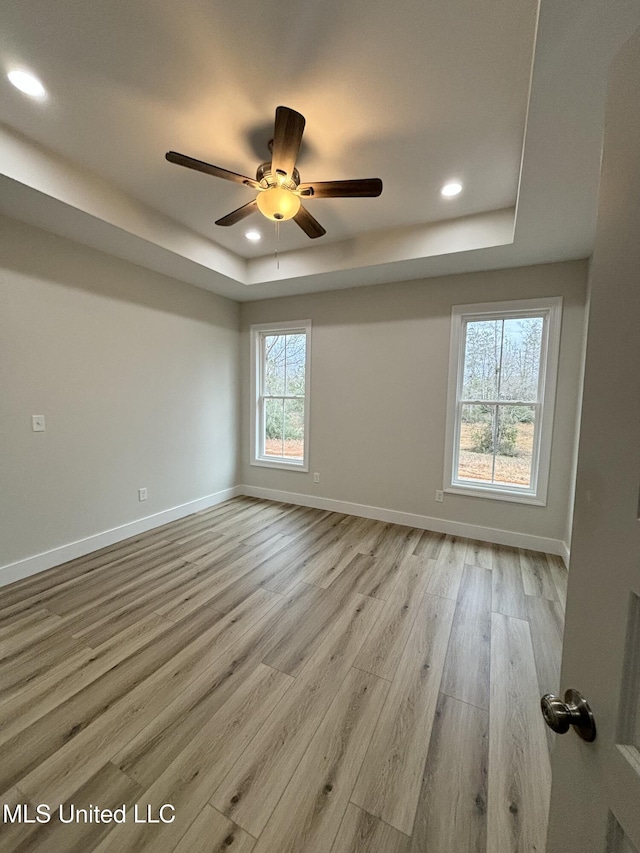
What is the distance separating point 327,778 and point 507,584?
6.37ft

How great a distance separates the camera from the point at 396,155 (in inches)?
83.4

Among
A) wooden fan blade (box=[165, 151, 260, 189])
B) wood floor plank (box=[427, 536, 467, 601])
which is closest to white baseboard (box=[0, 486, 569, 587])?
wood floor plank (box=[427, 536, 467, 601])

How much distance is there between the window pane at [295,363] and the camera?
14.1 feet

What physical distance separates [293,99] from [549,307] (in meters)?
2.60

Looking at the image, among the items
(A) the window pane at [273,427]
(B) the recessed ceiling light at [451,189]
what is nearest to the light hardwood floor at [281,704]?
(A) the window pane at [273,427]

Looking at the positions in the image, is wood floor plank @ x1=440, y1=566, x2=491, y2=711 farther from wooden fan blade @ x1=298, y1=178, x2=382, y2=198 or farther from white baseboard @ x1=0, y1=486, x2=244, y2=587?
white baseboard @ x1=0, y1=486, x2=244, y2=587

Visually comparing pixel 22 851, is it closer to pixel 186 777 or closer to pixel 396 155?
pixel 186 777

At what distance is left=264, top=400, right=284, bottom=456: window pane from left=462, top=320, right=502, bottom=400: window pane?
2269 millimetres

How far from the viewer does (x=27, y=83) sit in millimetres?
1690

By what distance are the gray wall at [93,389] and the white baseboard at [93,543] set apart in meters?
0.05

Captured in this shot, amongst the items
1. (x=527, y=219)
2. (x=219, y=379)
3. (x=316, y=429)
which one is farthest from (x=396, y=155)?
(x=219, y=379)

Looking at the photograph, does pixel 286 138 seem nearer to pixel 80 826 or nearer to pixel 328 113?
pixel 328 113

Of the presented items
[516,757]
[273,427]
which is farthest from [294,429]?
[516,757]

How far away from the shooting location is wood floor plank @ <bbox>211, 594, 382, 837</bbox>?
3.89 ft
